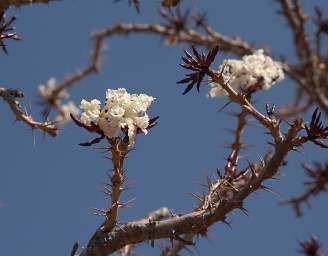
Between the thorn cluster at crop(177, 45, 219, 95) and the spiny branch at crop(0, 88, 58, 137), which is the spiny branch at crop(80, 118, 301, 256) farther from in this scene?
the spiny branch at crop(0, 88, 58, 137)

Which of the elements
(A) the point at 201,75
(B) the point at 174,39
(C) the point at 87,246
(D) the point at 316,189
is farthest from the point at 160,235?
(B) the point at 174,39

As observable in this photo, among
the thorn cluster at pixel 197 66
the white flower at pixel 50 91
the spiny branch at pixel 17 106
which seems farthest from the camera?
the white flower at pixel 50 91

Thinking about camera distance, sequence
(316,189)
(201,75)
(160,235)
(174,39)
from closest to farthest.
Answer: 1. (201,75)
2. (160,235)
3. (316,189)
4. (174,39)

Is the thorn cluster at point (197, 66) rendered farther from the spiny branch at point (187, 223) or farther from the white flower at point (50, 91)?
the white flower at point (50, 91)

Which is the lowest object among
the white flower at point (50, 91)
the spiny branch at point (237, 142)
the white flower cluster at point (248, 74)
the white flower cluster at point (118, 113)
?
the white flower cluster at point (118, 113)

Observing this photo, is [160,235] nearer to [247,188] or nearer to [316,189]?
[247,188]

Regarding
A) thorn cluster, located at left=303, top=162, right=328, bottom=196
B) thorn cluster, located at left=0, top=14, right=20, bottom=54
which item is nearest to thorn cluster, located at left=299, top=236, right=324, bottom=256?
thorn cluster, located at left=303, top=162, right=328, bottom=196

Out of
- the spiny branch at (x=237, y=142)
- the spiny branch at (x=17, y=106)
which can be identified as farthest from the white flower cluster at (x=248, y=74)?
the spiny branch at (x=17, y=106)
